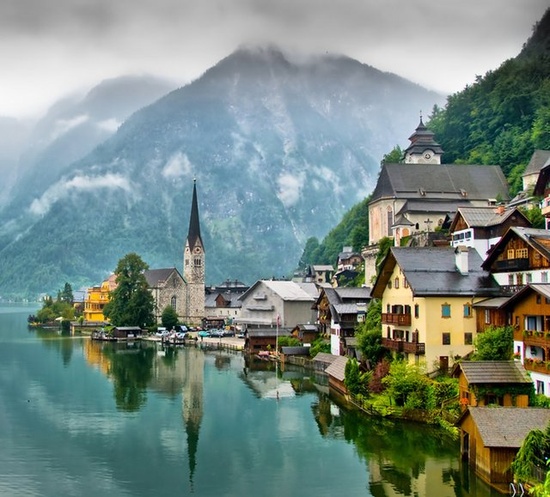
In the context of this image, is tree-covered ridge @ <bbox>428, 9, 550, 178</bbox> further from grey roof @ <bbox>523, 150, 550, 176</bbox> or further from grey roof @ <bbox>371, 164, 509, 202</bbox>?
grey roof @ <bbox>523, 150, 550, 176</bbox>

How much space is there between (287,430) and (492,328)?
42.4 ft

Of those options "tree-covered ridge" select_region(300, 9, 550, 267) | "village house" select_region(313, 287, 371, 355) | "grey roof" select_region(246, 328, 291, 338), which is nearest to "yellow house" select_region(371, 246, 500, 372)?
"village house" select_region(313, 287, 371, 355)

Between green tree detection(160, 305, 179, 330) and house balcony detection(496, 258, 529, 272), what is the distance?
273ft

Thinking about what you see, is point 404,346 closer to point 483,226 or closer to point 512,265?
point 512,265

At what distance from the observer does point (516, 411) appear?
28984mm

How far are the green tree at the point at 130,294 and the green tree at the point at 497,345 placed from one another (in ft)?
269

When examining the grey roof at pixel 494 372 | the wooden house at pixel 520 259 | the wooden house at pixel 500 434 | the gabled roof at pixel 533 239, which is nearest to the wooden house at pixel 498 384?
the grey roof at pixel 494 372

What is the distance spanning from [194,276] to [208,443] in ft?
321

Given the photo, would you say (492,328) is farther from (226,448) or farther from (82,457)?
(82,457)

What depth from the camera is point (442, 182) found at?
9044 cm

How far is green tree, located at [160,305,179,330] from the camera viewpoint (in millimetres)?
119812

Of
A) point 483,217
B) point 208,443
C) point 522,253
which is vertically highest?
point 483,217

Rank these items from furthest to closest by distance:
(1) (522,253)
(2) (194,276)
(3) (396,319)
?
1. (2) (194,276)
2. (3) (396,319)
3. (1) (522,253)

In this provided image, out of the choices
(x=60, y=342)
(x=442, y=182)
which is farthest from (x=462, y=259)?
(x=60, y=342)
